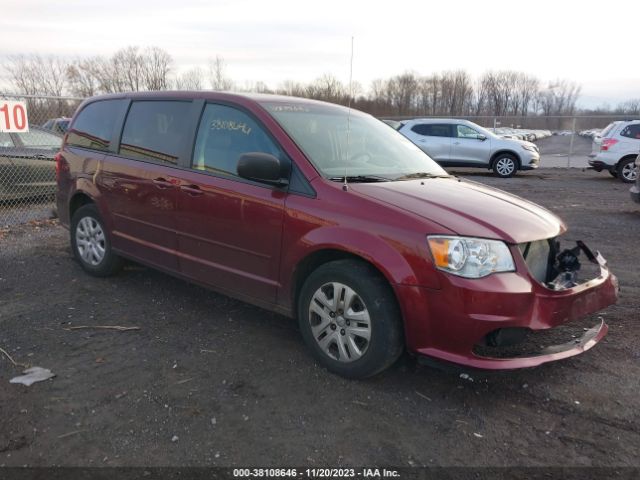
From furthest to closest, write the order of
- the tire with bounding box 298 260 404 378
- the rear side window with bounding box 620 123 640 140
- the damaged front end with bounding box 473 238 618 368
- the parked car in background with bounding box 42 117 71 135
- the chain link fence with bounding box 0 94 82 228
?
the rear side window with bounding box 620 123 640 140 < the parked car in background with bounding box 42 117 71 135 < the chain link fence with bounding box 0 94 82 228 < the tire with bounding box 298 260 404 378 < the damaged front end with bounding box 473 238 618 368

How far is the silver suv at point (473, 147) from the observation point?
50.8ft

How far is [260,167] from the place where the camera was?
3.29 meters

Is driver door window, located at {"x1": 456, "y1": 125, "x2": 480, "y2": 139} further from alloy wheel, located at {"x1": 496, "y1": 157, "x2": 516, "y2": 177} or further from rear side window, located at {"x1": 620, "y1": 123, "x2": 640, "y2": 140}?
rear side window, located at {"x1": 620, "y1": 123, "x2": 640, "y2": 140}

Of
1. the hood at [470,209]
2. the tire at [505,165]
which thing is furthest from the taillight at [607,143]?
the hood at [470,209]

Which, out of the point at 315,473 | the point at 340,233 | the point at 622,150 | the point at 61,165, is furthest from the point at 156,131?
the point at 622,150

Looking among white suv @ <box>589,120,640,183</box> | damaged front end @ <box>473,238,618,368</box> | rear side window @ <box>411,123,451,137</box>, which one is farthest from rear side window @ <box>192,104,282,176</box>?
white suv @ <box>589,120,640,183</box>

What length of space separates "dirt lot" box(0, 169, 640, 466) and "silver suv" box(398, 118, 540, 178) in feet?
38.7

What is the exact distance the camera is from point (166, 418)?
9.28 feet

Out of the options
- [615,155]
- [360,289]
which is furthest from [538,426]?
[615,155]

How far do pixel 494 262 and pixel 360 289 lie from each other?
2.58ft

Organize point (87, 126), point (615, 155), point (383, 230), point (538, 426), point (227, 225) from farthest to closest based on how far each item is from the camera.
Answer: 1. point (615, 155)
2. point (87, 126)
3. point (227, 225)
4. point (383, 230)
5. point (538, 426)

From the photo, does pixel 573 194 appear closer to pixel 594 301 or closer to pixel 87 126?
pixel 594 301

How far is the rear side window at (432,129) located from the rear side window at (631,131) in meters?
4.82

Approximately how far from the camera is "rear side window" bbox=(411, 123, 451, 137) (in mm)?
16078
